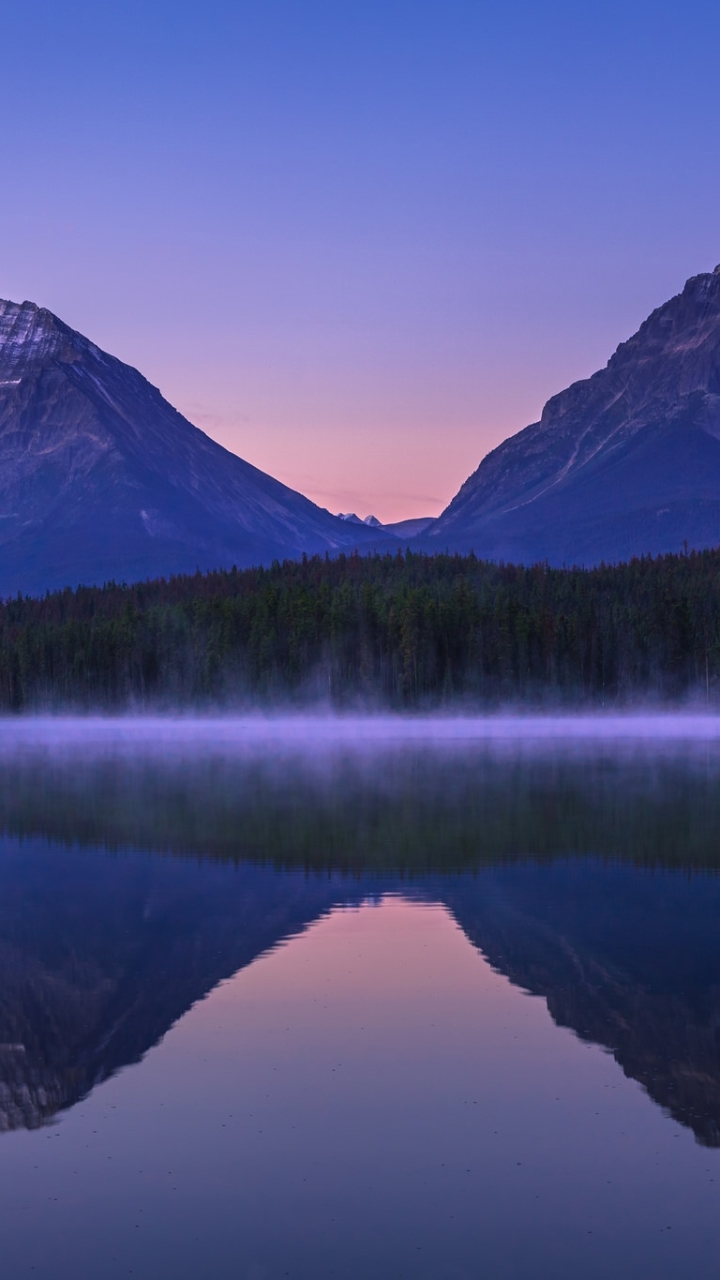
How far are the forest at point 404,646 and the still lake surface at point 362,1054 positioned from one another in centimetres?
10186

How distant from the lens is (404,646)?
142250mm

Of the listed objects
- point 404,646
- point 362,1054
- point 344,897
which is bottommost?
point 362,1054

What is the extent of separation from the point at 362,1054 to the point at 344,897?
494 inches

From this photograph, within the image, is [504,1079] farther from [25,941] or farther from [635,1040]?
[25,941]

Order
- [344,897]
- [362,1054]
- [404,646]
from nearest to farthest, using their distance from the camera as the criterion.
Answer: [362,1054], [344,897], [404,646]

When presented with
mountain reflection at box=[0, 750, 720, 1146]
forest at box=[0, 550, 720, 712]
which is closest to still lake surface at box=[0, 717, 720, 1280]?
mountain reflection at box=[0, 750, 720, 1146]

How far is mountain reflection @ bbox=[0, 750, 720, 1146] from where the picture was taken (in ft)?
64.0

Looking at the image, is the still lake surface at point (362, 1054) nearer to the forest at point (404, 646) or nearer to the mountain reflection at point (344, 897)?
the mountain reflection at point (344, 897)

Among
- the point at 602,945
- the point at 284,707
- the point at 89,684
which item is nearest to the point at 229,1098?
the point at 602,945

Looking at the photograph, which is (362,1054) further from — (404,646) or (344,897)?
(404,646)

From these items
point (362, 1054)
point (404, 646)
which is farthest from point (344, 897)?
point (404, 646)

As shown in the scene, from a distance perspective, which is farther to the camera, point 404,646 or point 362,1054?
point 404,646

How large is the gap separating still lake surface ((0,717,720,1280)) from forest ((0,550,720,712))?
102 m

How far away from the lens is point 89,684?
162 m
